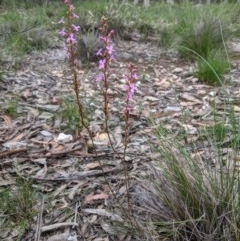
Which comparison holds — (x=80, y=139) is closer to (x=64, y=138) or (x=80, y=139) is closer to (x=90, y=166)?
(x=64, y=138)

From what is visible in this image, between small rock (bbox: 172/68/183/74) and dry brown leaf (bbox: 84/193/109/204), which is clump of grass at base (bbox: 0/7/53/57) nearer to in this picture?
small rock (bbox: 172/68/183/74)

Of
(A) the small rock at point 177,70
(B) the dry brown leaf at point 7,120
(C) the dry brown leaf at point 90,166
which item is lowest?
(A) the small rock at point 177,70

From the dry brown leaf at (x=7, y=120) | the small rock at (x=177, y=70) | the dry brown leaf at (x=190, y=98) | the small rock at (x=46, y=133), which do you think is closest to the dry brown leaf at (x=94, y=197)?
the small rock at (x=46, y=133)

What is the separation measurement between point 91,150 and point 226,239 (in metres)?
1.19

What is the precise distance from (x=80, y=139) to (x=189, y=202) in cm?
114

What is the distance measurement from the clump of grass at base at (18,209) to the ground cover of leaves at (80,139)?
0.10 ft

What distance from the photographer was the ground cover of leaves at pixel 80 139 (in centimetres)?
195

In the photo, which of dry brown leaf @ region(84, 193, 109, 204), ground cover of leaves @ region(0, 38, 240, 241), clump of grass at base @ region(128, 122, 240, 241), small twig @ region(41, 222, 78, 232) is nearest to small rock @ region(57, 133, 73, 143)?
ground cover of leaves @ region(0, 38, 240, 241)

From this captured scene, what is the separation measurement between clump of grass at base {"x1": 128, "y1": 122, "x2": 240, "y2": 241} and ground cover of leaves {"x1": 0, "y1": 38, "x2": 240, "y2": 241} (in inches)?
6.0

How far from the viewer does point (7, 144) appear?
8.55 ft

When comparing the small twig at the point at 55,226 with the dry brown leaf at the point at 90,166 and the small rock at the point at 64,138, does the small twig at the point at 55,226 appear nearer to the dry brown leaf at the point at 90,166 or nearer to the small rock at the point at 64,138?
the dry brown leaf at the point at 90,166

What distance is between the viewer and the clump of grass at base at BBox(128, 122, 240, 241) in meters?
1.58

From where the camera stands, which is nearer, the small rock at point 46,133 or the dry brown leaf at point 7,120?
the small rock at point 46,133

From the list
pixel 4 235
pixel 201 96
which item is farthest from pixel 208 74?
pixel 4 235
